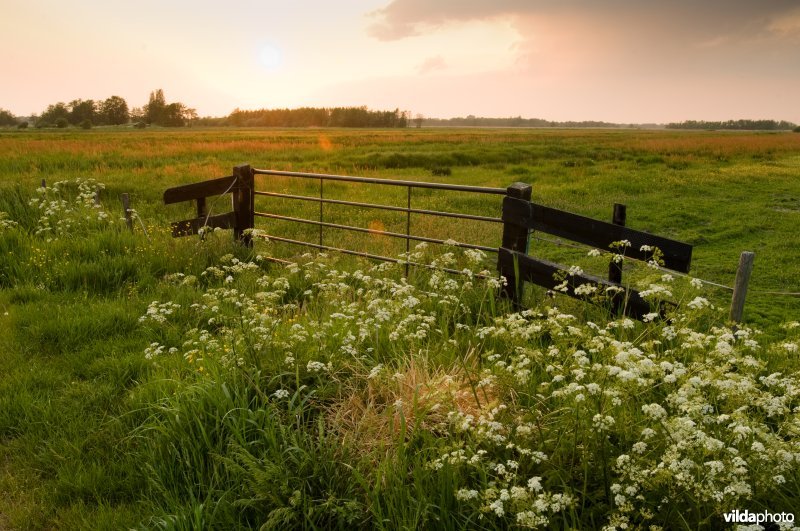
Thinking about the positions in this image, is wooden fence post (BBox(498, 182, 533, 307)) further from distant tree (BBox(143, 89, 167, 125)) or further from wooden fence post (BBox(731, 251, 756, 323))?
distant tree (BBox(143, 89, 167, 125))

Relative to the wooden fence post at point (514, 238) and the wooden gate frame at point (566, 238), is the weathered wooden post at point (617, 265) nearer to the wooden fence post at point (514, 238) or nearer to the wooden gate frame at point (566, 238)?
the wooden gate frame at point (566, 238)

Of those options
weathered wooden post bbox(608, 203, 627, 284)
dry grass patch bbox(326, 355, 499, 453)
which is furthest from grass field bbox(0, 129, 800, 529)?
weathered wooden post bbox(608, 203, 627, 284)

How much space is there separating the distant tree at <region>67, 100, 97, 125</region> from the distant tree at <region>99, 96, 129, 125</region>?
1.97m

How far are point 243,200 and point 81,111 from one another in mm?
138730

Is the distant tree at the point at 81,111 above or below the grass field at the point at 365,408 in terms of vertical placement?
above

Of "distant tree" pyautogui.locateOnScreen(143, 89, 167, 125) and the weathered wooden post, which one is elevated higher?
"distant tree" pyautogui.locateOnScreen(143, 89, 167, 125)

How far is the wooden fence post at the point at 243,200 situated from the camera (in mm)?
9398

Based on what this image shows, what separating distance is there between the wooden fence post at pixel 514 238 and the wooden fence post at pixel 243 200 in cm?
485

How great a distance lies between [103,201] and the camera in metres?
17.7

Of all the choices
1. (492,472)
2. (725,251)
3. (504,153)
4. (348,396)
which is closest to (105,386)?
(348,396)

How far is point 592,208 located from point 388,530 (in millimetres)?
16552

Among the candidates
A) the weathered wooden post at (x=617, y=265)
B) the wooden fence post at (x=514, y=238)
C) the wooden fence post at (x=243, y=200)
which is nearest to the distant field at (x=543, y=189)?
the wooden fence post at (x=243, y=200)

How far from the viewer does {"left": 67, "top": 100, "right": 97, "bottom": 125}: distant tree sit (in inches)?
4845

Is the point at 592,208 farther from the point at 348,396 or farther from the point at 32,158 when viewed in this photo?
the point at 32,158
